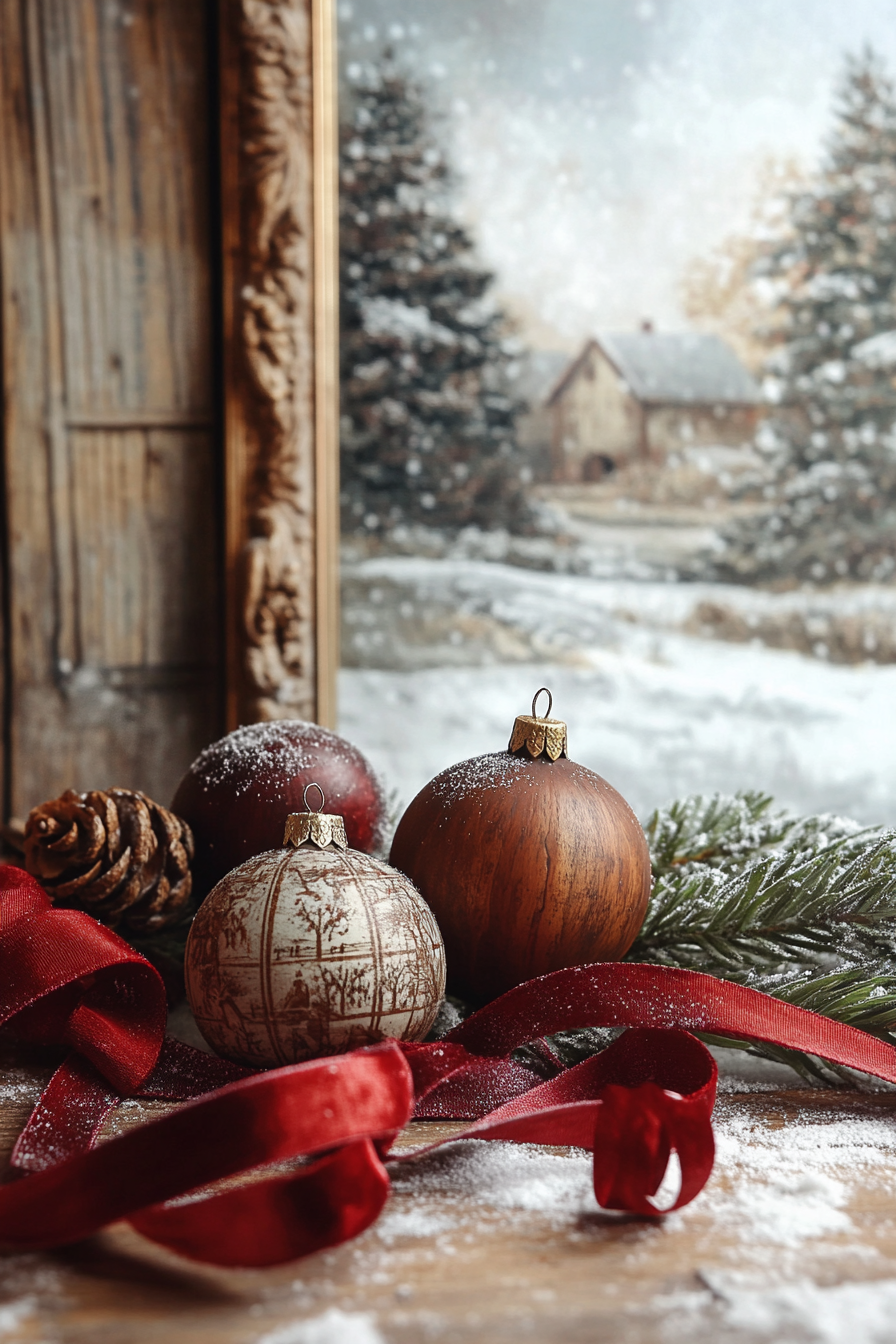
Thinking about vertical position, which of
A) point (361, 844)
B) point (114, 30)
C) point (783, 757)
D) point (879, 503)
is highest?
point (114, 30)

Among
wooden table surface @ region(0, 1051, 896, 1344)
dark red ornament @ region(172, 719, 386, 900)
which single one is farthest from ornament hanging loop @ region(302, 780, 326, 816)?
wooden table surface @ region(0, 1051, 896, 1344)

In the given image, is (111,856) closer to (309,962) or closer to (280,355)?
(309,962)

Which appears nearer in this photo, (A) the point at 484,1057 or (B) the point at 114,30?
(A) the point at 484,1057

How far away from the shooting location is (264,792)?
0.49 metres

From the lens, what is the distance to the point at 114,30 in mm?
1184

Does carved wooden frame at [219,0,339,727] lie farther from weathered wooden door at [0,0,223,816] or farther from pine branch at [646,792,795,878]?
pine branch at [646,792,795,878]

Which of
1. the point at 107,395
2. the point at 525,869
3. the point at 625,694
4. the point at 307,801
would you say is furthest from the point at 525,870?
the point at 107,395

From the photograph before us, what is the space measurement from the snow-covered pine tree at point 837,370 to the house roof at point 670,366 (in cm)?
6

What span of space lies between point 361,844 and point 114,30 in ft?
3.57

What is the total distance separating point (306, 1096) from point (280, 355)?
0.99m

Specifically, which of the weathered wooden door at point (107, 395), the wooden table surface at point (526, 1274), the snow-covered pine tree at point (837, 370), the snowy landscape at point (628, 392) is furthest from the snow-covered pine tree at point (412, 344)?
the wooden table surface at point (526, 1274)

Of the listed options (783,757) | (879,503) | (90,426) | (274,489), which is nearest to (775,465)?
(879,503)

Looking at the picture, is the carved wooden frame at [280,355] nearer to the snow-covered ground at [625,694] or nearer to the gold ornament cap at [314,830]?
the snow-covered ground at [625,694]

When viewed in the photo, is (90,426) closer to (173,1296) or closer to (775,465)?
(775,465)
